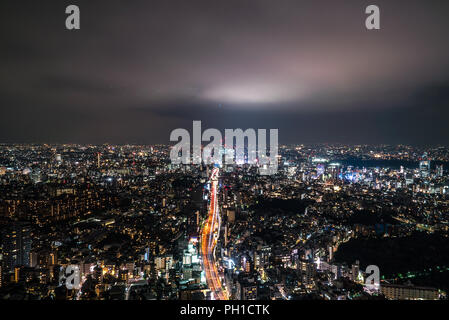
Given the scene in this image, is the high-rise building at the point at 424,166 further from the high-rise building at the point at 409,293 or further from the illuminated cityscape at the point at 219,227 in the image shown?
the high-rise building at the point at 409,293

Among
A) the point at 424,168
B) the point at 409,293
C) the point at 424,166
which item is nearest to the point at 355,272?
the point at 409,293

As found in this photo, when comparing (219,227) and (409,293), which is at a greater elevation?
(219,227)

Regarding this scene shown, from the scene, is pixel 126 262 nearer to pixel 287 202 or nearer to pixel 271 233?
pixel 271 233

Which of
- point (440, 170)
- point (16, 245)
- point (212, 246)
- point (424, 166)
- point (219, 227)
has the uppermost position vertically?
point (424, 166)

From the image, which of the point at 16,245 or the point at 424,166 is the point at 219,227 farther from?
the point at 424,166

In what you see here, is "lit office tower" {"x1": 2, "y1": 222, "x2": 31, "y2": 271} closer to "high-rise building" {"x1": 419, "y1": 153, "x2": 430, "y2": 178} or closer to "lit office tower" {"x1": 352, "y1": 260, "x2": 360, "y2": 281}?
"lit office tower" {"x1": 352, "y1": 260, "x2": 360, "y2": 281}

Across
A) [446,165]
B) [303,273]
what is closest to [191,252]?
[303,273]

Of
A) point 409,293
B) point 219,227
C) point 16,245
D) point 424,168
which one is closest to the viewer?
point 409,293
